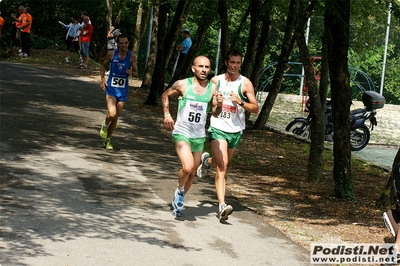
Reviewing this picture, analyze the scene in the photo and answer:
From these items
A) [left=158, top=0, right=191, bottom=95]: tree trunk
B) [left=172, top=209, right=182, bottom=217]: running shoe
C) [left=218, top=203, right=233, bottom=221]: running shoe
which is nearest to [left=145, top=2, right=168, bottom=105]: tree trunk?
[left=158, top=0, right=191, bottom=95]: tree trunk


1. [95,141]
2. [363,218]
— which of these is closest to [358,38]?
[95,141]

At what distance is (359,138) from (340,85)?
8.04 meters

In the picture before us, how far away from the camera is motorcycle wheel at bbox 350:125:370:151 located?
61.2 feet

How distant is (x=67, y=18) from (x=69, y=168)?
25211mm

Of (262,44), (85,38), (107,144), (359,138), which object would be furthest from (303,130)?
(85,38)

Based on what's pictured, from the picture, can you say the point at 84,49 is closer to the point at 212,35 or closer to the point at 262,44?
the point at 212,35

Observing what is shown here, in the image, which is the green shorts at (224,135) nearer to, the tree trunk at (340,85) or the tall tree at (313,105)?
the tree trunk at (340,85)

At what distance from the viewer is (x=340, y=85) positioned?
1094cm

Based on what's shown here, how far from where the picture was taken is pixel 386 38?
30.1 m

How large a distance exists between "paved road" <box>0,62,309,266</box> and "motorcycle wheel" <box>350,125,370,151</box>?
5.18m

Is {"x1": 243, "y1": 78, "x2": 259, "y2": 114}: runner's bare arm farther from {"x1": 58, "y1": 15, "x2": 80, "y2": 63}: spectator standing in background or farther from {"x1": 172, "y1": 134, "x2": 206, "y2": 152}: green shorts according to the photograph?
{"x1": 58, "y1": 15, "x2": 80, "y2": 63}: spectator standing in background

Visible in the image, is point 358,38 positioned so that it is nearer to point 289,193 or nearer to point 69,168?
point 289,193

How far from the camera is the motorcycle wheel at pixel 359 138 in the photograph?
18.7 metres

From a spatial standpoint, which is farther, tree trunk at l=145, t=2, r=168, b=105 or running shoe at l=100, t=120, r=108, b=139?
tree trunk at l=145, t=2, r=168, b=105
